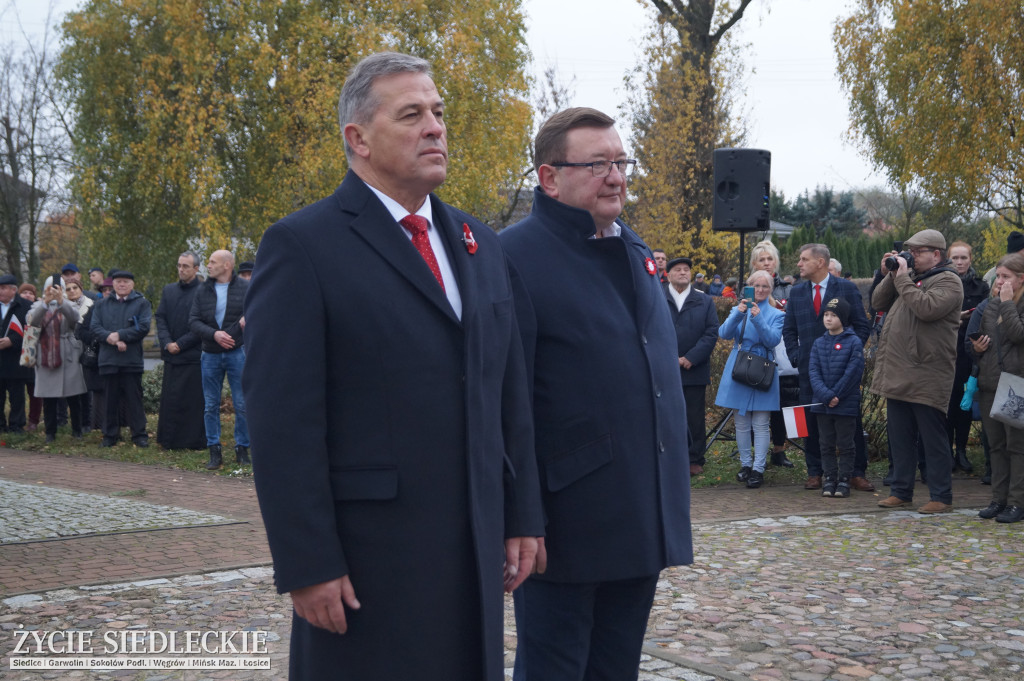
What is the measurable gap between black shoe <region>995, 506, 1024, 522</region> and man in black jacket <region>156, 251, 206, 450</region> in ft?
29.0

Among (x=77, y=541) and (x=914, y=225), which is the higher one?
(x=914, y=225)

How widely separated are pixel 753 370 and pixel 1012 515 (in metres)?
2.82

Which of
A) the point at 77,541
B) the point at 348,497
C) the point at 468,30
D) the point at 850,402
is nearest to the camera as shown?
the point at 348,497

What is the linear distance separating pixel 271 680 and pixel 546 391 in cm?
212

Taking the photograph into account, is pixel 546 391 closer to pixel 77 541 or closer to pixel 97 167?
pixel 77 541

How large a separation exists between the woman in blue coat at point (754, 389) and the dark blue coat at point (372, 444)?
26.1 feet

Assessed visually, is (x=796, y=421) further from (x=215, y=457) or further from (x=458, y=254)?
(x=458, y=254)

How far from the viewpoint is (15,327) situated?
15211 millimetres

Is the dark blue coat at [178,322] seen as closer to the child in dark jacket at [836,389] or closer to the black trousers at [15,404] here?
the black trousers at [15,404]

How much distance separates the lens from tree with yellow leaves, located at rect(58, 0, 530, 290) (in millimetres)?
18703

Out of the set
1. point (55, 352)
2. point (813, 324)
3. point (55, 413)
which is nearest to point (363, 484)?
point (813, 324)

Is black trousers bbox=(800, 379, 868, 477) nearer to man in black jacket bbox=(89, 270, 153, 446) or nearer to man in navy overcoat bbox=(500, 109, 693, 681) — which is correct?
man in navy overcoat bbox=(500, 109, 693, 681)

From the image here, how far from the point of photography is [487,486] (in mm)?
2654

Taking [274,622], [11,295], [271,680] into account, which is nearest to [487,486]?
[271,680]
